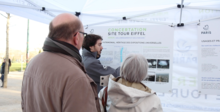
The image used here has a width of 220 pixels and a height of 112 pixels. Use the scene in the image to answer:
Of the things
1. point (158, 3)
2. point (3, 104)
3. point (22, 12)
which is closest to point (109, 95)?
point (158, 3)

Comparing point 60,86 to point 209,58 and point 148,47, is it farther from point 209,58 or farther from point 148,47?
point 209,58

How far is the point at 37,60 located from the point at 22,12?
2.14 meters

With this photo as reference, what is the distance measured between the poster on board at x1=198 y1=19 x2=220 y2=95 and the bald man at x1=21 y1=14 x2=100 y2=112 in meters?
2.11

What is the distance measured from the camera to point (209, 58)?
255 centimetres

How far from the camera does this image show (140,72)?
129 cm

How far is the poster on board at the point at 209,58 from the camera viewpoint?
2.51m

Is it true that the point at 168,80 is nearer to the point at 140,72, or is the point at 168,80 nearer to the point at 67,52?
the point at 140,72

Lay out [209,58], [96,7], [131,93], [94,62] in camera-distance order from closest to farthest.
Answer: [131,93]
[94,62]
[209,58]
[96,7]

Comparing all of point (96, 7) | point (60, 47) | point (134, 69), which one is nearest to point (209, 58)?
point (134, 69)

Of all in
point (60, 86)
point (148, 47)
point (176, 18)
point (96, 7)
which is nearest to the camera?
point (60, 86)

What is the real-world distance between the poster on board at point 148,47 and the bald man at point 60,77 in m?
1.70

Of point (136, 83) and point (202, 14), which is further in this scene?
point (202, 14)

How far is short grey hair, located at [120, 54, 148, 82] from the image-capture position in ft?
4.21

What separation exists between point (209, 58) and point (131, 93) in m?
1.91
